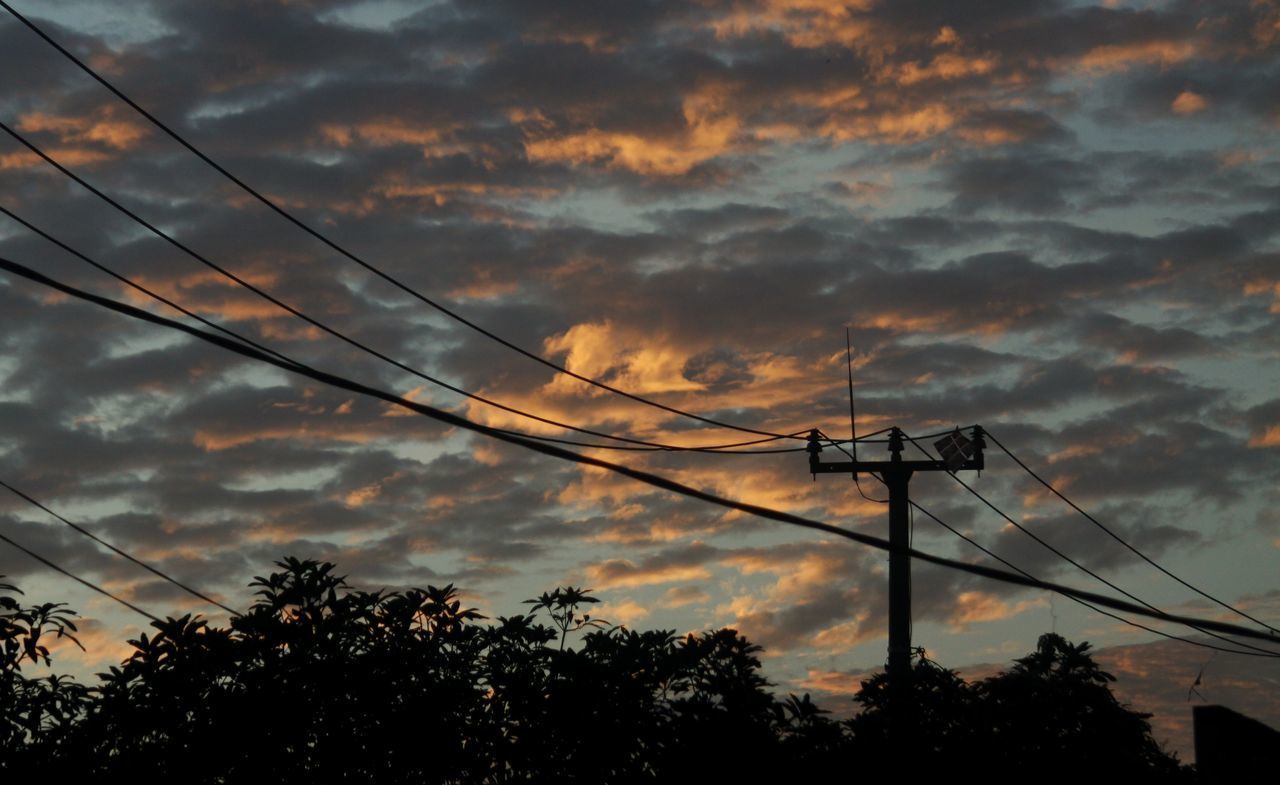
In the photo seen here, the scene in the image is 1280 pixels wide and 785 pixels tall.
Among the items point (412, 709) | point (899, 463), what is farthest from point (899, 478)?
point (412, 709)

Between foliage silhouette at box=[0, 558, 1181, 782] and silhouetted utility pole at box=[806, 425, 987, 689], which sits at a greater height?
silhouetted utility pole at box=[806, 425, 987, 689]

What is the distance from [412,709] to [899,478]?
45.0ft

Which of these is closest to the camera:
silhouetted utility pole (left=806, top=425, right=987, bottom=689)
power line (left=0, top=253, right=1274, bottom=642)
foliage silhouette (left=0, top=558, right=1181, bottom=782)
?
power line (left=0, top=253, right=1274, bottom=642)

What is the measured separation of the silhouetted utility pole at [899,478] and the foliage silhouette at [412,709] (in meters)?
7.47

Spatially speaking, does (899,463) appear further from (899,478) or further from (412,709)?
(412,709)

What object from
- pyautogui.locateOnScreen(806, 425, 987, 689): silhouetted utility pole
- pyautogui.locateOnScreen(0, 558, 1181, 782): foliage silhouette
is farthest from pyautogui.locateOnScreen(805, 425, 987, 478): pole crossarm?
pyautogui.locateOnScreen(0, 558, 1181, 782): foliage silhouette

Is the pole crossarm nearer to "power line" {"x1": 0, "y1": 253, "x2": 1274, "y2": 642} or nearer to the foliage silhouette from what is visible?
the foliage silhouette

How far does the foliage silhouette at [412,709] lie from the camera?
55.7ft

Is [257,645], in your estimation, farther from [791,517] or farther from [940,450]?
[940,450]

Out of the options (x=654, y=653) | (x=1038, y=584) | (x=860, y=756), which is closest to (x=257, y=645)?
(x=654, y=653)

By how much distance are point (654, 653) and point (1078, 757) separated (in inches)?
242

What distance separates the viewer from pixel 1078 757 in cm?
1991

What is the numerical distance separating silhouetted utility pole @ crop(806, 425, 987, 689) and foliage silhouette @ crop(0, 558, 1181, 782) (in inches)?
294

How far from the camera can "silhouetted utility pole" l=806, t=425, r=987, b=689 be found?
2691 centimetres
